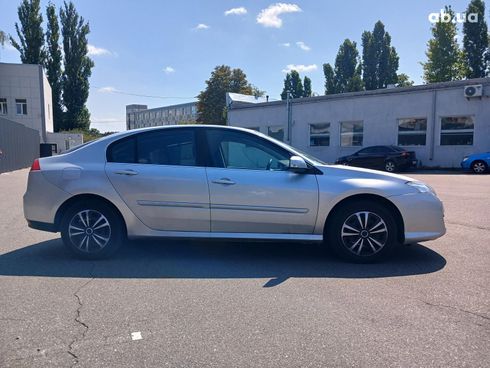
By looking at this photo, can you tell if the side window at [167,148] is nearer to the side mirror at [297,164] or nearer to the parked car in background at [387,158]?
the side mirror at [297,164]

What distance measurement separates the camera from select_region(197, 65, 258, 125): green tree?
180 feet

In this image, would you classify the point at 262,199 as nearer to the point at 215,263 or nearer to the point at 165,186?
the point at 215,263

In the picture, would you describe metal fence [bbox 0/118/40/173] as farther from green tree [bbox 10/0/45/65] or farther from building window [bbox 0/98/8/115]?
green tree [bbox 10/0/45/65]

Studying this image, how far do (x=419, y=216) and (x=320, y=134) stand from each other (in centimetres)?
2356

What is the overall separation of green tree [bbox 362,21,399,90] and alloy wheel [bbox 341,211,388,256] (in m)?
47.0

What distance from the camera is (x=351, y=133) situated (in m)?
26.5

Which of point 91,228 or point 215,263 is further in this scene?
point 91,228

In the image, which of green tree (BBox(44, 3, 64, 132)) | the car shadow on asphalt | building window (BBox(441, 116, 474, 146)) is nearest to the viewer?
the car shadow on asphalt

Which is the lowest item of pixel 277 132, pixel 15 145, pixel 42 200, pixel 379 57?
pixel 42 200

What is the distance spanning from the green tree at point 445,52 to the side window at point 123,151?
3989 centimetres

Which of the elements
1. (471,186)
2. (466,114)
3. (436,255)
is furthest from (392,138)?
(436,255)

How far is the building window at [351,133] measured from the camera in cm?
2611

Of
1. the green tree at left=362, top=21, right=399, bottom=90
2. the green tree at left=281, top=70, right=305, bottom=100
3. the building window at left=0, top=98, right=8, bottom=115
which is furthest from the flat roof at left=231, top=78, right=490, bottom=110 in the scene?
the green tree at left=281, top=70, right=305, bottom=100

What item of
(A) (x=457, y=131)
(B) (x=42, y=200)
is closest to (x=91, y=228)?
(B) (x=42, y=200)
